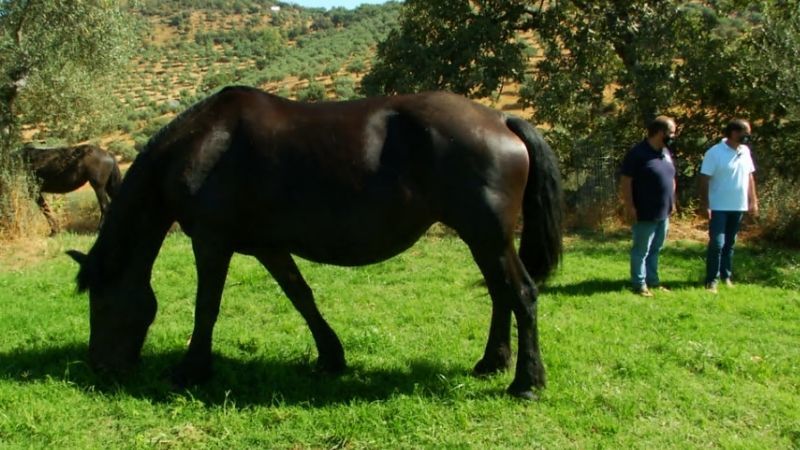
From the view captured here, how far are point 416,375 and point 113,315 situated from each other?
2.52 meters

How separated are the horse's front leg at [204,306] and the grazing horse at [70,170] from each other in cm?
966

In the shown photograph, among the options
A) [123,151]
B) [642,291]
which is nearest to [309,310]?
[642,291]

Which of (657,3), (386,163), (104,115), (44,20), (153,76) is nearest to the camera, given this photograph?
(386,163)

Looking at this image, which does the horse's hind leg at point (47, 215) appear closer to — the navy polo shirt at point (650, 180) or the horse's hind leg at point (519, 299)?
the navy polo shirt at point (650, 180)

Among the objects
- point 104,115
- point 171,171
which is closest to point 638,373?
point 171,171

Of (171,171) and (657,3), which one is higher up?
(657,3)

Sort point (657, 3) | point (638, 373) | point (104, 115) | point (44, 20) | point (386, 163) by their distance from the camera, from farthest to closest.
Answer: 1. point (104, 115)
2. point (657, 3)
3. point (44, 20)
4. point (638, 373)
5. point (386, 163)

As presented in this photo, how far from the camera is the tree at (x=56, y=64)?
1216cm

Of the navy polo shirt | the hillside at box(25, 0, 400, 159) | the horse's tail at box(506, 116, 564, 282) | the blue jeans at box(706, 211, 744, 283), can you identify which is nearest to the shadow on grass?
the horse's tail at box(506, 116, 564, 282)

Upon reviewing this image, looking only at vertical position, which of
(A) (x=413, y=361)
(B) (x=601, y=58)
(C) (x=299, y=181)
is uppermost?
(B) (x=601, y=58)

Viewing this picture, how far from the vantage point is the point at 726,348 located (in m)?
5.91

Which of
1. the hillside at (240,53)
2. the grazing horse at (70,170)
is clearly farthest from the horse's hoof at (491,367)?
the hillside at (240,53)

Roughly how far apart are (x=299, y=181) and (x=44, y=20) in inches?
408

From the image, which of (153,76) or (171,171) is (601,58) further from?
(153,76)
